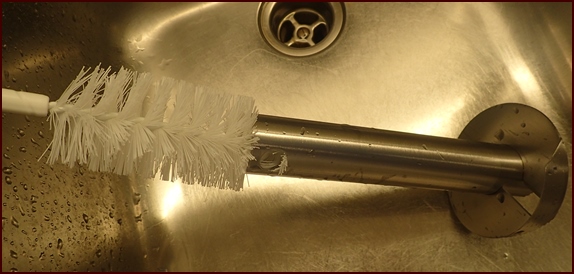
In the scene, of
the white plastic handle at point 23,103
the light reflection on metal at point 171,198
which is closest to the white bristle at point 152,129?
the white plastic handle at point 23,103

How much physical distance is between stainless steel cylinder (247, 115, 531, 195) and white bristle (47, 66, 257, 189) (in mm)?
30

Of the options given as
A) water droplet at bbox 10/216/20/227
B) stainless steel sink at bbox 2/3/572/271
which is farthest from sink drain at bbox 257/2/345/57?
water droplet at bbox 10/216/20/227

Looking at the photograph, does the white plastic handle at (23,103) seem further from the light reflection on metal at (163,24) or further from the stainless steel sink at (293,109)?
the light reflection on metal at (163,24)

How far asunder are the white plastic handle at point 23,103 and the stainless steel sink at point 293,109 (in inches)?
6.1

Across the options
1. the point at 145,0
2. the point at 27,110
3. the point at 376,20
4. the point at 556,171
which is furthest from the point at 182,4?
the point at 556,171

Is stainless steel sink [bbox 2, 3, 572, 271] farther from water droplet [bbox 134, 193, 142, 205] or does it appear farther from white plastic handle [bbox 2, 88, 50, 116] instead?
white plastic handle [bbox 2, 88, 50, 116]

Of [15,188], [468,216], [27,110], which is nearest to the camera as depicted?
[27,110]

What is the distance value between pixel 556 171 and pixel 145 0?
569 mm

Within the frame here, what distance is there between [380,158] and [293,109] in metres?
0.22

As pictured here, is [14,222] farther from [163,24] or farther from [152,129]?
[163,24]

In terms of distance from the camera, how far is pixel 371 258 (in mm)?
596

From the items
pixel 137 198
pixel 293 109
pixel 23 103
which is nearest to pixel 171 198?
pixel 137 198

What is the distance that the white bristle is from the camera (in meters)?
0.37

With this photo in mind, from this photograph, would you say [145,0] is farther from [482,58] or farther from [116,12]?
[482,58]
